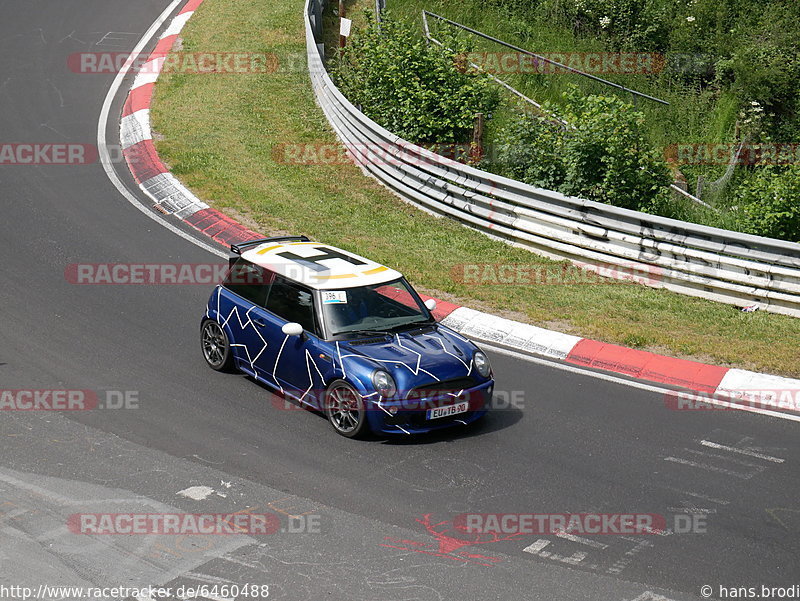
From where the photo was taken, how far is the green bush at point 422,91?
61.5ft

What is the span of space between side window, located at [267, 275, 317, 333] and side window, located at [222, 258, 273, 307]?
149 millimetres

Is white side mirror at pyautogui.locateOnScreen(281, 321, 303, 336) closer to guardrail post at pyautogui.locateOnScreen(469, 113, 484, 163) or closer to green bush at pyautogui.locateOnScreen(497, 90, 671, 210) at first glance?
green bush at pyautogui.locateOnScreen(497, 90, 671, 210)

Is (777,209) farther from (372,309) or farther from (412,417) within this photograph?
(412,417)

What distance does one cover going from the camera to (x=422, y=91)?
19.0 m

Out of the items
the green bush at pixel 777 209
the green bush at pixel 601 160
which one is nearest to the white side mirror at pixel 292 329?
the green bush at pixel 601 160

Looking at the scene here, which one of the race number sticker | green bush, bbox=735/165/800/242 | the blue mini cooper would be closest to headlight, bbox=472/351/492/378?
the blue mini cooper

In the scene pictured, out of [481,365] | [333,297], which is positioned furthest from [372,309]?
[481,365]

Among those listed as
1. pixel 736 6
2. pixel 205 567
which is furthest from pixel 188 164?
pixel 736 6

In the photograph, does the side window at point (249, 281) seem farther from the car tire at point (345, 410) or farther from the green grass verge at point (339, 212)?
the green grass verge at point (339, 212)

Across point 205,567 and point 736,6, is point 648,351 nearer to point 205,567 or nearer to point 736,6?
point 205,567

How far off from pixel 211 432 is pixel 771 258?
8.21 m

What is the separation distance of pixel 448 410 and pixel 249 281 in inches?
120

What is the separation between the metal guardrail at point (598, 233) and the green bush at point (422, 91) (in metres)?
0.88

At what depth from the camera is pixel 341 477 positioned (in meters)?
9.09
